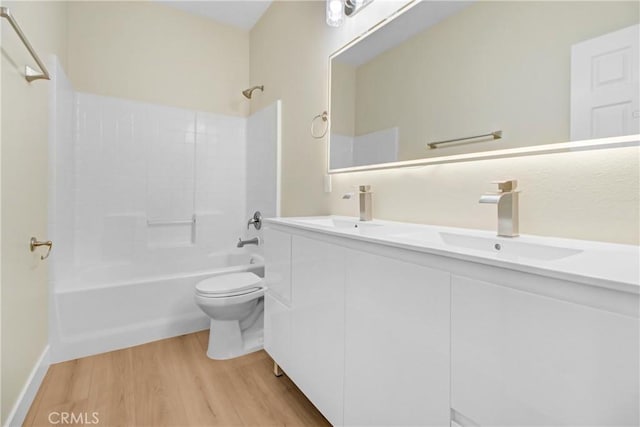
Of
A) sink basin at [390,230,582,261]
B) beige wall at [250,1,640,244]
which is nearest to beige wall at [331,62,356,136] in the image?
beige wall at [250,1,640,244]

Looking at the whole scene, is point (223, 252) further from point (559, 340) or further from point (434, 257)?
point (559, 340)

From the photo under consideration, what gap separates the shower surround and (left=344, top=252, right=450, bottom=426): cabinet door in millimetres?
1481

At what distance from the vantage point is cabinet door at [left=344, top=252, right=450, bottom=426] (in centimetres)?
75

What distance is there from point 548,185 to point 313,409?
135 centimetres

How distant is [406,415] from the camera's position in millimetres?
846

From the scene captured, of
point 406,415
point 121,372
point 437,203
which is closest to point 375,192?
point 437,203

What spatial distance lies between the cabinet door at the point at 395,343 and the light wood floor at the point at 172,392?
1.75ft

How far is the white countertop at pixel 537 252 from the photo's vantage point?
0.51 meters

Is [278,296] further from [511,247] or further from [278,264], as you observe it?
[511,247]

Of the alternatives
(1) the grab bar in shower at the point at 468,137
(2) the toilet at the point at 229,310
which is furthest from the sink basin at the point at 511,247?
(2) the toilet at the point at 229,310

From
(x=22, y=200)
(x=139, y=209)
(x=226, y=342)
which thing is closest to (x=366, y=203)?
(x=226, y=342)

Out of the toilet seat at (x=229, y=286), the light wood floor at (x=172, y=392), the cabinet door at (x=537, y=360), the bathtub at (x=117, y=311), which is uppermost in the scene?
the cabinet door at (x=537, y=360)

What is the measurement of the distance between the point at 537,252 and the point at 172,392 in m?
1.72

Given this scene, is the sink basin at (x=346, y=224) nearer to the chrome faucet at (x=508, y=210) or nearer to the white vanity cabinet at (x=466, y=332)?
the white vanity cabinet at (x=466, y=332)
